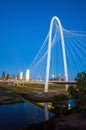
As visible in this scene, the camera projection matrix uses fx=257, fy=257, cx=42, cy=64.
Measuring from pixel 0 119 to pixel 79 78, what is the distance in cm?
2434

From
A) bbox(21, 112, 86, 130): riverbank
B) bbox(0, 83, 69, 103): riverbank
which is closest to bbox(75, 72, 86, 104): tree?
bbox(0, 83, 69, 103): riverbank

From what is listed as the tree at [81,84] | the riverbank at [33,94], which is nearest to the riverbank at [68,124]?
the tree at [81,84]

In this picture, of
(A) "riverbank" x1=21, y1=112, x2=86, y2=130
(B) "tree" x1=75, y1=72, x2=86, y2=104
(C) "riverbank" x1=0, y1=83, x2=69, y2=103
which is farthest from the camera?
(C) "riverbank" x1=0, y1=83, x2=69, y2=103

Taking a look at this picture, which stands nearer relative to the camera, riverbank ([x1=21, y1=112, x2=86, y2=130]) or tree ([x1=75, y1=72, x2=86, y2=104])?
riverbank ([x1=21, y1=112, x2=86, y2=130])

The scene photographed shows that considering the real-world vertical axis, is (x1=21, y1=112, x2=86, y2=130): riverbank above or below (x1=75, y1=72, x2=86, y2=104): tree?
below

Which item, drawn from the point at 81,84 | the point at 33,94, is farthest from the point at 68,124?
the point at 33,94

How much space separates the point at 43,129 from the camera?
29.4 m

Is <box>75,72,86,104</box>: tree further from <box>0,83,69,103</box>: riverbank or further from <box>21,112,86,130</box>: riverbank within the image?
<box>21,112,86,130</box>: riverbank

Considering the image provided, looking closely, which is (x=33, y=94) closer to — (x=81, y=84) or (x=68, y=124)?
(x=81, y=84)

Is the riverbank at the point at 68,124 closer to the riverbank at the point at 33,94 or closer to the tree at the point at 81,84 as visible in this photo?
the tree at the point at 81,84

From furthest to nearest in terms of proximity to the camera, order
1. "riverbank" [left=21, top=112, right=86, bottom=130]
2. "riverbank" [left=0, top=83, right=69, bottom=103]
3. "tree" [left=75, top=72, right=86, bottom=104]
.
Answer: "riverbank" [left=0, top=83, right=69, bottom=103]
"tree" [left=75, top=72, right=86, bottom=104]
"riverbank" [left=21, top=112, right=86, bottom=130]

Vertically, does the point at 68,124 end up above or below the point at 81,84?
below

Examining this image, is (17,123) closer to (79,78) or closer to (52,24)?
(79,78)

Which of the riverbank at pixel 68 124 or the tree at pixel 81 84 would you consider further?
the tree at pixel 81 84
